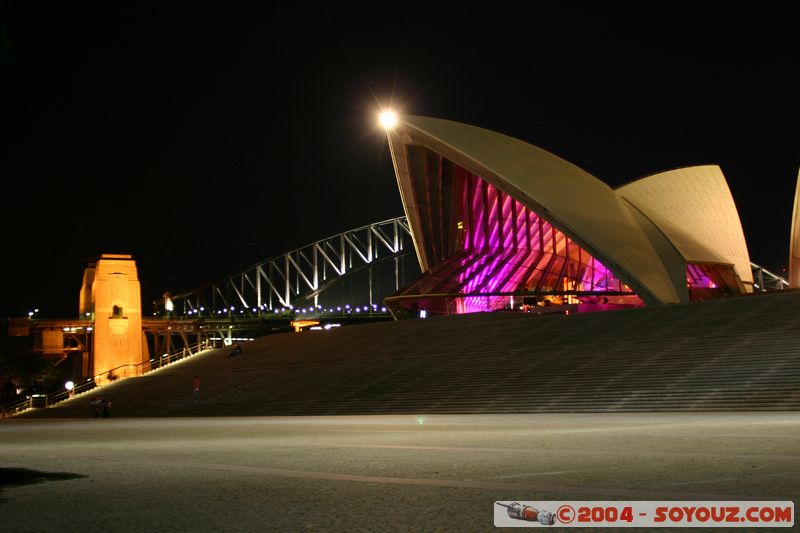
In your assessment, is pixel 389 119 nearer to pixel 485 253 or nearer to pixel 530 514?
pixel 485 253

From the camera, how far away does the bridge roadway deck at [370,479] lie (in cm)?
466

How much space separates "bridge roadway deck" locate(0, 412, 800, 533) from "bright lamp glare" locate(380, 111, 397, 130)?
3624 centimetres

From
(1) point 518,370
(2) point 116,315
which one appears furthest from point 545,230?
(2) point 116,315

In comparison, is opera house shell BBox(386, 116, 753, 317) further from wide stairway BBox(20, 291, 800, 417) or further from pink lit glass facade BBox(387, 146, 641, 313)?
wide stairway BBox(20, 291, 800, 417)

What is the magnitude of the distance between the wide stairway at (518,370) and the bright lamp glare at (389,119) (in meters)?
11.7

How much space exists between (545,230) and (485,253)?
445cm

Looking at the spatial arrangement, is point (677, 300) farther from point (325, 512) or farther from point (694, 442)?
point (325, 512)

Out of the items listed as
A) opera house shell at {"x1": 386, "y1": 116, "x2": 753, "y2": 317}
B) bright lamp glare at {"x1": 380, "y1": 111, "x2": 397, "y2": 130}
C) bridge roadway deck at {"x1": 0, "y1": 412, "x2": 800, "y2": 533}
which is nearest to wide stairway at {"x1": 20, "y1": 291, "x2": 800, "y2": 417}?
opera house shell at {"x1": 386, "y1": 116, "x2": 753, "y2": 317}

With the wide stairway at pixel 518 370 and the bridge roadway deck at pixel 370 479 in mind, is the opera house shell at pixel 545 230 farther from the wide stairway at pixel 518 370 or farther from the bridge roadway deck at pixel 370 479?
the bridge roadway deck at pixel 370 479

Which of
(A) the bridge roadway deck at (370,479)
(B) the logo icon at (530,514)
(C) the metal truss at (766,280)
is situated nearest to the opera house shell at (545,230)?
(C) the metal truss at (766,280)

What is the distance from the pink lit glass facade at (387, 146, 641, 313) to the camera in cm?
4697

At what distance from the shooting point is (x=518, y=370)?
1005 inches

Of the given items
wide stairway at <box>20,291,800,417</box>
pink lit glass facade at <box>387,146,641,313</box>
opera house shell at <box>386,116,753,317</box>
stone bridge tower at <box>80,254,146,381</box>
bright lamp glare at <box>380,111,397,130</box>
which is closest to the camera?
wide stairway at <box>20,291,800,417</box>

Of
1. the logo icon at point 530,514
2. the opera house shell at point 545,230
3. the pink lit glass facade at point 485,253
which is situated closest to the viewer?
the logo icon at point 530,514
